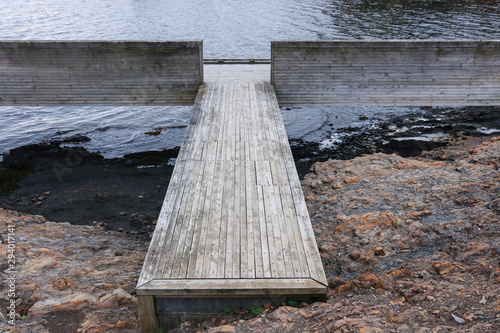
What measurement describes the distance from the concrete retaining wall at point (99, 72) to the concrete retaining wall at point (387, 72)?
2.95 m

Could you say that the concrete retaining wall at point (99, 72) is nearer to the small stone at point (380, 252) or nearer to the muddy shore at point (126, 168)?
the muddy shore at point (126, 168)

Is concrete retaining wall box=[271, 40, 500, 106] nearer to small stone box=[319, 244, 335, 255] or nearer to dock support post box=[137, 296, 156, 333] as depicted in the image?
small stone box=[319, 244, 335, 255]

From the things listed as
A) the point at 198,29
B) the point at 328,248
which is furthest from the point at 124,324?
the point at 198,29

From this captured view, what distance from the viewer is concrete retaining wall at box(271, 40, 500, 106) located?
12.4 meters

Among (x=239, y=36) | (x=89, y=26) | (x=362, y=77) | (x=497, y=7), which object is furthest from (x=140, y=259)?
(x=497, y=7)

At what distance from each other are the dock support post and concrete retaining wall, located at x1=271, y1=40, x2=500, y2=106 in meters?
9.07

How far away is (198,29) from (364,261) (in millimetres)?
30627

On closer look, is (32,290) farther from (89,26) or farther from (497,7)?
(497,7)

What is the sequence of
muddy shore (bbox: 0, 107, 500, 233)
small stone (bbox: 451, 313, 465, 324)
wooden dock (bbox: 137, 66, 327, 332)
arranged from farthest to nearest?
1. muddy shore (bbox: 0, 107, 500, 233)
2. wooden dock (bbox: 137, 66, 327, 332)
3. small stone (bbox: 451, 313, 465, 324)

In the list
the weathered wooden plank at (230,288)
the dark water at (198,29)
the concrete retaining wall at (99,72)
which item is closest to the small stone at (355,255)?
the weathered wooden plank at (230,288)

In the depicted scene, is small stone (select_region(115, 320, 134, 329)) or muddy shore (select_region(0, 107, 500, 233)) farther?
muddy shore (select_region(0, 107, 500, 233))

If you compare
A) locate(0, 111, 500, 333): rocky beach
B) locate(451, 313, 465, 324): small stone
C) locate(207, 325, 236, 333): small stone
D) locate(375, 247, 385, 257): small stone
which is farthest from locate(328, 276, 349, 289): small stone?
locate(207, 325, 236, 333): small stone

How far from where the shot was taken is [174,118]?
18.1 meters

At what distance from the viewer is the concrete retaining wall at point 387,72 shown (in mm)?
12422
